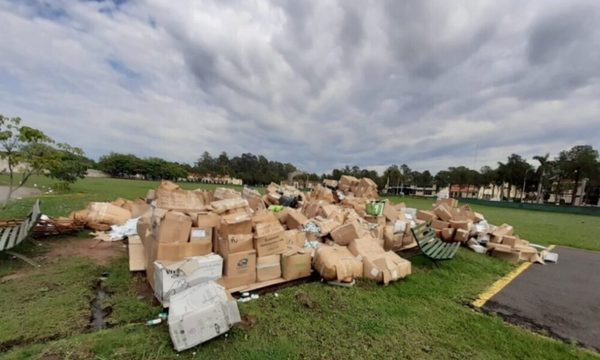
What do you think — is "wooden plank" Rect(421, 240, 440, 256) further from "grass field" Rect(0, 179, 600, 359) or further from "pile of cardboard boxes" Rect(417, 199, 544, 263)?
"pile of cardboard boxes" Rect(417, 199, 544, 263)

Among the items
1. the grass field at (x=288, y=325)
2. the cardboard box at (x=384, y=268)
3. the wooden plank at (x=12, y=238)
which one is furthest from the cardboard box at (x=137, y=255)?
the cardboard box at (x=384, y=268)

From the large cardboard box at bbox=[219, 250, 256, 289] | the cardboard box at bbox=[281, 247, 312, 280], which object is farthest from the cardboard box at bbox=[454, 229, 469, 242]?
the large cardboard box at bbox=[219, 250, 256, 289]

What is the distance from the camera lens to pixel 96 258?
3846 mm

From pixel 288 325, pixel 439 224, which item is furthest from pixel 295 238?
pixel 439 224

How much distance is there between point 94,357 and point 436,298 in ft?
10.3

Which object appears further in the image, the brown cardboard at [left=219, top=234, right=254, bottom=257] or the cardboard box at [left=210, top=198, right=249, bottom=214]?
the cardboard box at [left=210, top=198, right=249, bottom=214]

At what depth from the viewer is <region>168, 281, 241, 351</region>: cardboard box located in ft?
6.17

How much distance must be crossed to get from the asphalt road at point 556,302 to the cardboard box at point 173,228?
3310 millimetres

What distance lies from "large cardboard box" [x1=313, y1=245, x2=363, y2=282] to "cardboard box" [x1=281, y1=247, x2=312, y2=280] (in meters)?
0.15

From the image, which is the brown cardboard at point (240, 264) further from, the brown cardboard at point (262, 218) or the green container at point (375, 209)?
the green container at point (375, 209)

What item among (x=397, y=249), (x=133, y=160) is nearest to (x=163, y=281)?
(x=397, y=249)

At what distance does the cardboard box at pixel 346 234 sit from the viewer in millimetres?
3979

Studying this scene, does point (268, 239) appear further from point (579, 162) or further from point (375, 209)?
point (579, 162)

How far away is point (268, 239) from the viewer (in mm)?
3188
